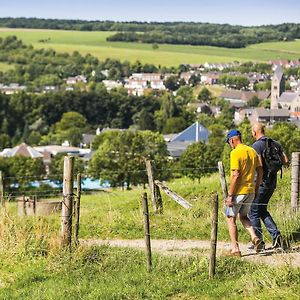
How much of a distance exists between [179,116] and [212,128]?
77.4 feet

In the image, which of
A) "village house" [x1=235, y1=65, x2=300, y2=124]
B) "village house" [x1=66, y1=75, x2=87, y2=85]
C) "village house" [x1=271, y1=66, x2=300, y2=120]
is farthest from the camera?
"village house" [x1=66, y1=75, x2=87, y2=85]

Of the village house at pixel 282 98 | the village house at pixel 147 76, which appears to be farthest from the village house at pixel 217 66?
the village house at pixel 282 98

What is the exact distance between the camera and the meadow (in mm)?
7730

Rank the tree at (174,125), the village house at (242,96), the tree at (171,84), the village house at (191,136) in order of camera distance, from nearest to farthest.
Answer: the village house at (191,136) < the tree at (174,125) < the village house at (242,96) < the tree at (171,84)

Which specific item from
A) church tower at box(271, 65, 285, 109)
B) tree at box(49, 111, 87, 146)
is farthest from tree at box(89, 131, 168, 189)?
church tower at box(271, 65, 285, 109)

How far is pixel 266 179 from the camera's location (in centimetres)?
937

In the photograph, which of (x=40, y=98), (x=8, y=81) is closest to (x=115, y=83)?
(x=8, y=81)

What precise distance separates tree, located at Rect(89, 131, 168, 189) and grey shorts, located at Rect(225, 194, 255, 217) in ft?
105

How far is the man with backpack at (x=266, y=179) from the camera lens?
30.5 feet

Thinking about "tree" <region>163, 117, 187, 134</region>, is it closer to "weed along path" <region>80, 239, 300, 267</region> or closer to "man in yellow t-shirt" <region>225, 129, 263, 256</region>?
"weed along path" <region>80, 239, 300, 267</region>

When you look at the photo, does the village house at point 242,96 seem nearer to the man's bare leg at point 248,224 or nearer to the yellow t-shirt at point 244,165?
the man's bare leg at point 248,224

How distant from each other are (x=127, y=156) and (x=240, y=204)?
126 feet

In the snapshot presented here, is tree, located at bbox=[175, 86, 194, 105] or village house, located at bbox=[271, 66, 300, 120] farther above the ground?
village house, located at bbox=[271, 66, 300, 120]

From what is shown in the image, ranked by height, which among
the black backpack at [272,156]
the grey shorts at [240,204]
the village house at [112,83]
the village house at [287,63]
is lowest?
the village house at [112,83]
